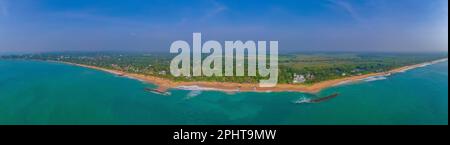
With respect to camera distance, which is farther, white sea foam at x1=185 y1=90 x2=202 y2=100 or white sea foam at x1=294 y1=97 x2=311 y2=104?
white sea foam at x1=185 y1=90 x2=202 y2=100

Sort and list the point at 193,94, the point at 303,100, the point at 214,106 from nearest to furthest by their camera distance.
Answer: the point at 214,106 < the point at 303,100 < the point at 193,94

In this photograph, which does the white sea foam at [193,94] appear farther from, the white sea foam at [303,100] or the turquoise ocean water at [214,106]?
the white sea foam at [303,100]

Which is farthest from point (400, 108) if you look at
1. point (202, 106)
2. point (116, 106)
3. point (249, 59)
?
point (249, 59)

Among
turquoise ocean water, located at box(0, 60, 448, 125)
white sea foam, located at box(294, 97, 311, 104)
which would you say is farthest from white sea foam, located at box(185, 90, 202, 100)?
white sea foam, located at box(294, 97, 311, 104)

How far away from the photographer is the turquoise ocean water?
457cm

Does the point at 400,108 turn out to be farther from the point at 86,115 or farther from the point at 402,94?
the point at 86,115

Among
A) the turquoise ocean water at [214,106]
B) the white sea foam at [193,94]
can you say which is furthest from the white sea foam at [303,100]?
the white sea foam at [193,94]

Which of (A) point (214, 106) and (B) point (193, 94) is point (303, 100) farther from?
(B) point (193, 94)

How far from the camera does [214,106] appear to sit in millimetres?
5527

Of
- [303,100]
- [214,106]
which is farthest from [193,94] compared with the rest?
[303,100]

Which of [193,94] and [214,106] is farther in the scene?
[193,94]

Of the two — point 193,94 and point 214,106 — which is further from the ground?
point 193,94

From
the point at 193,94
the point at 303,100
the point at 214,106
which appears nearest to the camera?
the point at 214,106

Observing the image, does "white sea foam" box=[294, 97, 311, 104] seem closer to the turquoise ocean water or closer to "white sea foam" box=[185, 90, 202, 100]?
the turquoise ocean water
